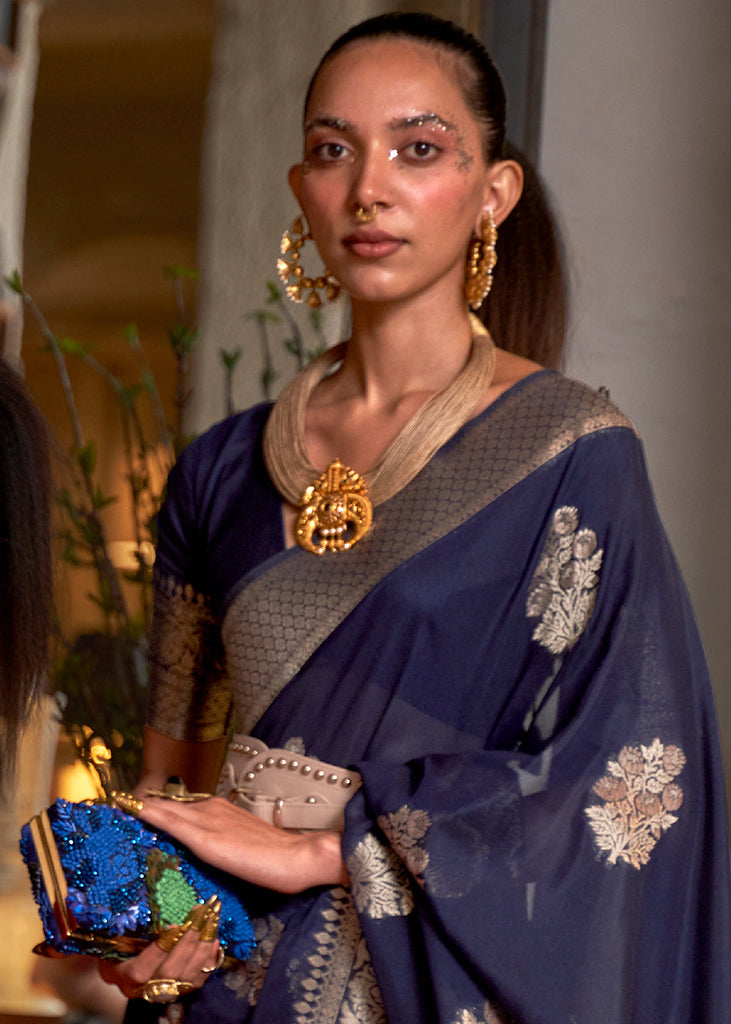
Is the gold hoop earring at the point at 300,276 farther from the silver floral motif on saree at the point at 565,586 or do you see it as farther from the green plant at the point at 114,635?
the green plant at the point at 114,635

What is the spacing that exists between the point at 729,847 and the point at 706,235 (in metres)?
1.00

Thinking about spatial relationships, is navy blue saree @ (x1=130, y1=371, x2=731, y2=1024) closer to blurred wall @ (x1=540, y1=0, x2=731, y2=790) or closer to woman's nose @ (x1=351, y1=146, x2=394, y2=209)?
woman's nose @ (x1=351, y1=146, x2=394, y2=209)

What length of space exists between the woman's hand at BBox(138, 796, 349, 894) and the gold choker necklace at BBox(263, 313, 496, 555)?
0.22m

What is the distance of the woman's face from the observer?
1.05 metres

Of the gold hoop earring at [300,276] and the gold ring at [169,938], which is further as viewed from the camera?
the gold hoop earring at [300,276]

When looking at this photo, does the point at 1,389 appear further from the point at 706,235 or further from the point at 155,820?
the point at 706,235

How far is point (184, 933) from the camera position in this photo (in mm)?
918

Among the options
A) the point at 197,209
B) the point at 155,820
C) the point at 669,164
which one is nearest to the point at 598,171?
the point at 669,164

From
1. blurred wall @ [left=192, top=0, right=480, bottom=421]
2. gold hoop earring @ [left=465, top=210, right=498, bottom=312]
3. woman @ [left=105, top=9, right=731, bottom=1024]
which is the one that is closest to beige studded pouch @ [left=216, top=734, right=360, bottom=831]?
woman @ [left=105, top=9, right=731, bottom=1024]

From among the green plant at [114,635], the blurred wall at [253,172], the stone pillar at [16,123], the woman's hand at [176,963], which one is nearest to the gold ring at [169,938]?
the woman's hand at [176,963]

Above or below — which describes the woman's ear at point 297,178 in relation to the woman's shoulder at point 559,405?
above

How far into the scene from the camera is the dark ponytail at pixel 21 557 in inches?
41.5

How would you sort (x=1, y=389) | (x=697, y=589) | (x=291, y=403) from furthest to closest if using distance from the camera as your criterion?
(x=697, y=589) < (x=291, y=403) < (x=1, y=389)

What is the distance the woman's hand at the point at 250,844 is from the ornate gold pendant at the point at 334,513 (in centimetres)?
22
